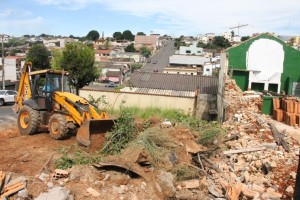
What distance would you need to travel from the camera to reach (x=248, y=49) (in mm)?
22406

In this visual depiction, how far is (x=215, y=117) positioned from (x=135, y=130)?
909 centimetres

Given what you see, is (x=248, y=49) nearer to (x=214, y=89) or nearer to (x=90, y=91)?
(x=214, y=89)

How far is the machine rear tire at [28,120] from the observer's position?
11547mm

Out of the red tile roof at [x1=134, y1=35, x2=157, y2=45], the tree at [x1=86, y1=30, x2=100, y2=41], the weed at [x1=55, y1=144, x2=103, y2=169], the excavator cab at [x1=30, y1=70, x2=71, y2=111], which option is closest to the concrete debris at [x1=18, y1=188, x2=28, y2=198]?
the weed at [x1=55, y1=144, x2=103, y2=169]

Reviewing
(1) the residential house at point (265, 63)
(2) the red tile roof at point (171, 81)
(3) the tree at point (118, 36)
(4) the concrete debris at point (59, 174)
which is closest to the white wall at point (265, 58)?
(1) the residential house at point (265, 63)

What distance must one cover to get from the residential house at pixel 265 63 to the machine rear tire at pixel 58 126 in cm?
1410

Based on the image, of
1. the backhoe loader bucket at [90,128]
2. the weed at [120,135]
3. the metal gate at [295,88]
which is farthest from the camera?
the metal gate at [295,88]

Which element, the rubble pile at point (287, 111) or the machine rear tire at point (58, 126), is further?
the rubble pile at point (287, 111)

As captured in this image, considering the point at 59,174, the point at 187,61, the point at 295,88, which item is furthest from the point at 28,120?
the point at 187,61

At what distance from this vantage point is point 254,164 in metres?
10.4

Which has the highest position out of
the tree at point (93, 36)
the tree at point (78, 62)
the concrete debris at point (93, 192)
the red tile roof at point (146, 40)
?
the tree at point (93, 36)

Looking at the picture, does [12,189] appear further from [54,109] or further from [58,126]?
[54,109]

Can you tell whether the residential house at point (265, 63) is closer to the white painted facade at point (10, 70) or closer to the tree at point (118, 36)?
the white painted facade at point (10, 70)

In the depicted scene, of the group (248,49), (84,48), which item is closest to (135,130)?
(248,49)
